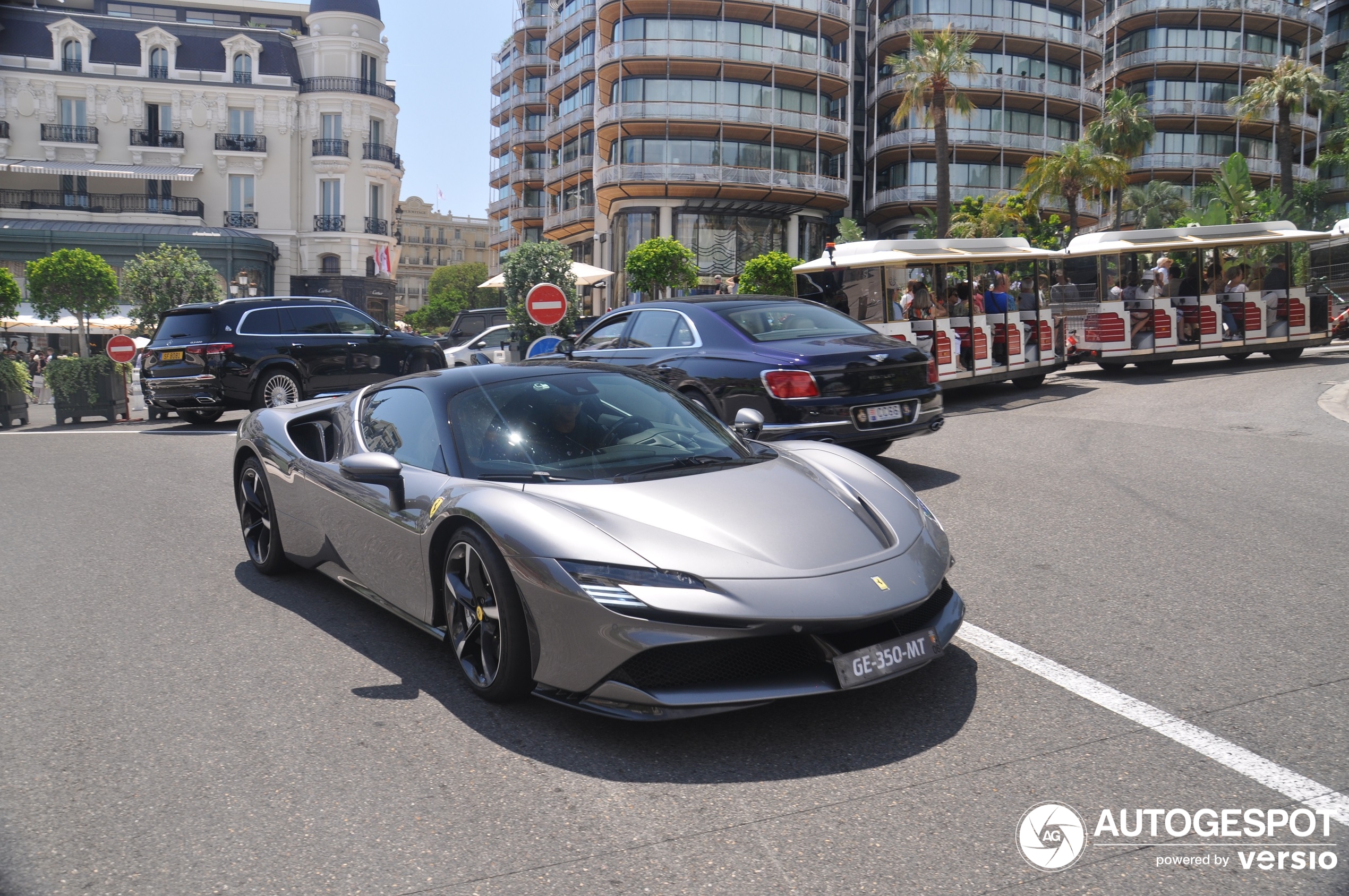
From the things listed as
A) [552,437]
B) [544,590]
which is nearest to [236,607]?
[552,437]

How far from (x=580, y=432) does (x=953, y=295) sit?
12184mm

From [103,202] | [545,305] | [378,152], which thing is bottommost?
[545,305]

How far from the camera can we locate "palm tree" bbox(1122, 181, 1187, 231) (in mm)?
56812

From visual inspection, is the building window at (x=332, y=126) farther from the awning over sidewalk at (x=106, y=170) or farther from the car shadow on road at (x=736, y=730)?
the car shadow on road at (x=736, y=730)

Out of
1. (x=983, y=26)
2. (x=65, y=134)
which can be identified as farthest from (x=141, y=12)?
(x=983, y=26)

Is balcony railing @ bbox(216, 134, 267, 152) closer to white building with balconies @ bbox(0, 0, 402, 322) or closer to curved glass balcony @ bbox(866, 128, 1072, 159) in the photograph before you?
white building with balconies @ bbox(0, 0, 402, 322)

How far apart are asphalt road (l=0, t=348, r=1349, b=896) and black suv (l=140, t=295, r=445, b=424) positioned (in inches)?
379

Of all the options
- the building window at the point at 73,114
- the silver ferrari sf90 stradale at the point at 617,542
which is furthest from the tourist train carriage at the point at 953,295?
the building window at the point at 73,114

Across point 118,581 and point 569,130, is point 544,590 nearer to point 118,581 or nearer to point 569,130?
point 118,581

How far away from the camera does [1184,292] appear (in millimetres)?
19438

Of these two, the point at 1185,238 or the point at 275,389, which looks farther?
the point at 1185,238

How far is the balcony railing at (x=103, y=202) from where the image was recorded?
2096 inches

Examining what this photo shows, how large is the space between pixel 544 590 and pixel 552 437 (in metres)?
1.04

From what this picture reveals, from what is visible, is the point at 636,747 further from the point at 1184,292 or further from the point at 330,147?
the point at 330,147
